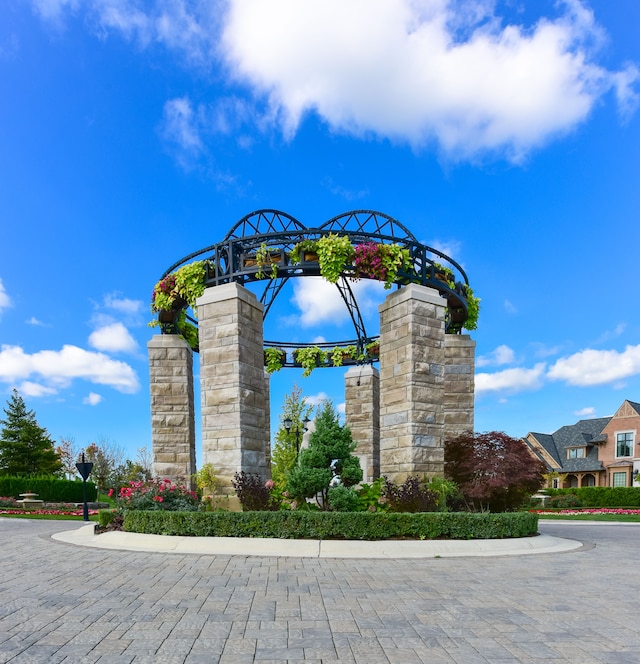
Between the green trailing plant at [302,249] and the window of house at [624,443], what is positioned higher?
the green trailing plant at [302,249]

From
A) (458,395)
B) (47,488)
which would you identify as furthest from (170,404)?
(47,488)

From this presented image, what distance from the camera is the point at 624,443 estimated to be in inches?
1449

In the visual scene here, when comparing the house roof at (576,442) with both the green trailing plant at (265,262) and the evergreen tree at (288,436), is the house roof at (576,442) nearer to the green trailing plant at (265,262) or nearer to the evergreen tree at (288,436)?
the evergreen tree at (288,436)

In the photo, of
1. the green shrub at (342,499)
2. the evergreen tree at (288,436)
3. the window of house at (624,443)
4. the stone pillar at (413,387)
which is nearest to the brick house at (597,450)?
the window of house at (624,443)

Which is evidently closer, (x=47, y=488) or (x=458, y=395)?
(x=458, y=395)

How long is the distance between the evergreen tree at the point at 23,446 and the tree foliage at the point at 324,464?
2816 centimetres

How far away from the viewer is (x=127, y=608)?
18.2ft

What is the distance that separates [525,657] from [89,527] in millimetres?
11388

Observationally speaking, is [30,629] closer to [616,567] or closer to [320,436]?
[320,436]

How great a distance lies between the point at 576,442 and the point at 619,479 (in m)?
4.76

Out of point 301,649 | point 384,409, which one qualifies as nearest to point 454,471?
point 384,409

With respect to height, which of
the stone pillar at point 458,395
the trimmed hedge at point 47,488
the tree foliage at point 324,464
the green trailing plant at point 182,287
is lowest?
the trimmed hedge at point 47,488

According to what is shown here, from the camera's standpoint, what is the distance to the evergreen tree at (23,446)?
103 ft

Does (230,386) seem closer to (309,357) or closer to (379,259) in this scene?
(379,259)
